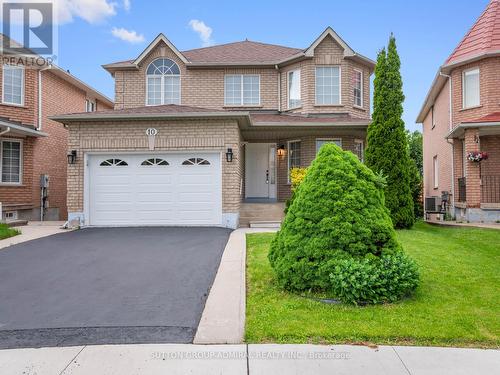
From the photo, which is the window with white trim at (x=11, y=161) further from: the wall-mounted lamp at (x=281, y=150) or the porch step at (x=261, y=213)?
the wall-mounted lamp at (x=281, y=150)

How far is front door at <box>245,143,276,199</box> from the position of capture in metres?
14.9

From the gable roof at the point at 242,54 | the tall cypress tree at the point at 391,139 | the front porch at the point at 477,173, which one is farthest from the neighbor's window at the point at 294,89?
the front porch at the point at 477,173

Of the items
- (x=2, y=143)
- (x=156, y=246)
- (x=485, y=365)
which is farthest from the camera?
(x=2, y=143)

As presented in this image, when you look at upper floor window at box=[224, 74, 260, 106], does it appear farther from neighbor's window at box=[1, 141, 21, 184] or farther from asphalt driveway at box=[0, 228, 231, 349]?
neighbor's window at box=[1, 141, 21, 184]

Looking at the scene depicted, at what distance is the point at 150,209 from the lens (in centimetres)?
1102

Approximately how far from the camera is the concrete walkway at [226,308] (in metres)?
3.46

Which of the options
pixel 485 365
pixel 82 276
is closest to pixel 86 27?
pixel 82 276

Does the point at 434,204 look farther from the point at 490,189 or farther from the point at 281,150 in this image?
the point at 281,150

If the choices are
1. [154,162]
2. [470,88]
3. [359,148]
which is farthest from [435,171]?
[154,162]

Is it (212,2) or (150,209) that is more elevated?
(212,2)

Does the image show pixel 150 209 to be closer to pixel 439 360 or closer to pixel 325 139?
pixel 325 139

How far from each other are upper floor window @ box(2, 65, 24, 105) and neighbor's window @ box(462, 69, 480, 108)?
17430mm

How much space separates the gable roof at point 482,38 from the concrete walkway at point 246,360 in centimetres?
1279

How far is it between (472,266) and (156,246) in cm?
620
